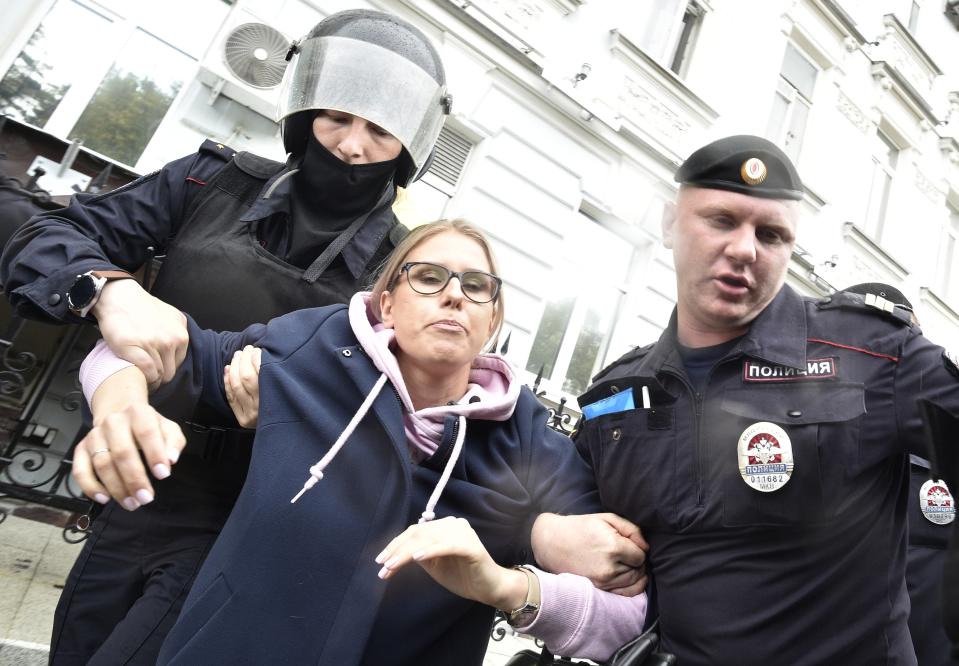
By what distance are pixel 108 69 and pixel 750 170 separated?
206 inches

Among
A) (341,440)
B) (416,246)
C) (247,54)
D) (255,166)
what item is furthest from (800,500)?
(247,54)

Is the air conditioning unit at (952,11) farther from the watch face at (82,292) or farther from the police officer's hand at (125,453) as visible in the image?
the police officer's hand at (125,453)

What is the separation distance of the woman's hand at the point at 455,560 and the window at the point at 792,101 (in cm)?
933

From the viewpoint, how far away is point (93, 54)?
482 centimetres

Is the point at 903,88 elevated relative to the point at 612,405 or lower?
elevated

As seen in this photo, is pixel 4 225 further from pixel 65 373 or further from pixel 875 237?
pixel 875 237

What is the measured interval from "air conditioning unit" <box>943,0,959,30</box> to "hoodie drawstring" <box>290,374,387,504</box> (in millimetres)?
15557

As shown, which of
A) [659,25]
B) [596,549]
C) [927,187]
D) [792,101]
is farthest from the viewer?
[927,187]

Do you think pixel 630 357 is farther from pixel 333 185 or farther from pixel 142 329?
pixel 142 329

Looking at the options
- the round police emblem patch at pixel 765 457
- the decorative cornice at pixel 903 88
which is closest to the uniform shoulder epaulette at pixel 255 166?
the round police emblem patch at pixel 765 457

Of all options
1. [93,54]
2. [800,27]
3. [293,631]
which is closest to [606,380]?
[293,631]

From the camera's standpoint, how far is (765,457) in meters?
1.33

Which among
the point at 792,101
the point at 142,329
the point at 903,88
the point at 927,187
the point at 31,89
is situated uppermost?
the point at 903,88

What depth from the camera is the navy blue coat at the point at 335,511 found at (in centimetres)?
124
